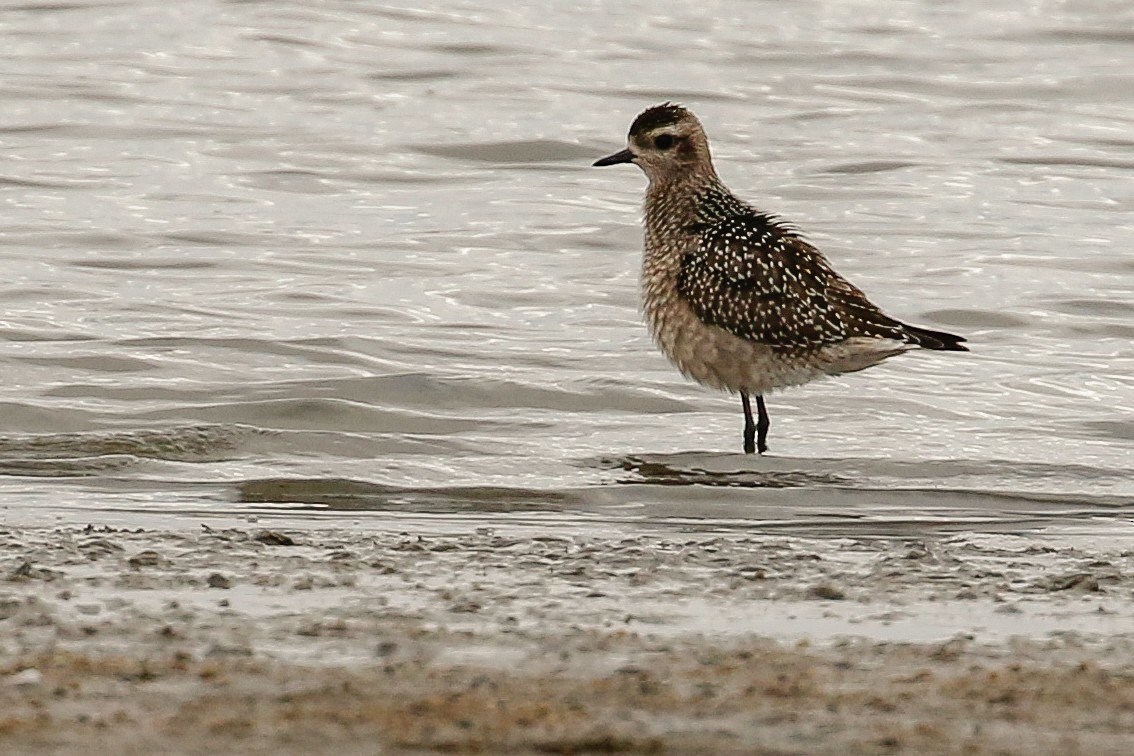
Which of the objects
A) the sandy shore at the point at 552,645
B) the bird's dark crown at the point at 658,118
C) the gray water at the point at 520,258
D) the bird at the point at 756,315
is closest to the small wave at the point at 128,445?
the gray water at the point at 520,258

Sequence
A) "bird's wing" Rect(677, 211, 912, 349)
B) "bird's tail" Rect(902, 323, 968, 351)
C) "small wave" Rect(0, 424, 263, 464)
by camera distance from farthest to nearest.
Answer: "bird's wing" Rect(677, 211, 912, 349)
"bird's tail" Rect(902, 323, 968, 351)
"small wave" Rect(0, 424, 263, 464)

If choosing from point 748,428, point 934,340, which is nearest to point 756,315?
point 748,428

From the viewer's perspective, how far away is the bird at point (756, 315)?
982 cm

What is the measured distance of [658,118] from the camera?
1103 centimetres

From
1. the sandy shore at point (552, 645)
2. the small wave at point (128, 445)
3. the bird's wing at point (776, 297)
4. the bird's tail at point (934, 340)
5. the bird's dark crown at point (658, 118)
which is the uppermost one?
the bird's dark crown at point (658, 118)

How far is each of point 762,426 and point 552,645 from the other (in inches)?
191

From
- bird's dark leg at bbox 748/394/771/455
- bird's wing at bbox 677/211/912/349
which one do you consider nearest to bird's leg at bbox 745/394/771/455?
bird's dark leg at bbox 748/394/771/455

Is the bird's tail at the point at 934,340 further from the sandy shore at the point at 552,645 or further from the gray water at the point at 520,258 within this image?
the sandy shore at the point at 552,645

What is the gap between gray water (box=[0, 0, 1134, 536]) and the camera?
911cm

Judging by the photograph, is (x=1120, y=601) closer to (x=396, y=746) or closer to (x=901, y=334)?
(x=396, y=746)

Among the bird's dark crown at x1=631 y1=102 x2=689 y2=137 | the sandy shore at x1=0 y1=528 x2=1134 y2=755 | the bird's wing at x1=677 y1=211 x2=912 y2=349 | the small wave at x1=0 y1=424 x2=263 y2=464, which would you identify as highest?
the bird's dark crown at x1=631 y1=102 x2=689 y2=137

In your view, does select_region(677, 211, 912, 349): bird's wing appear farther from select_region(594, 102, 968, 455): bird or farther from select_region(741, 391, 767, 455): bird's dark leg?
select_region(741, 391, 767, 455): bird's dark leg

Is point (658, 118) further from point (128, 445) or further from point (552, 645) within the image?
point (552, 645)

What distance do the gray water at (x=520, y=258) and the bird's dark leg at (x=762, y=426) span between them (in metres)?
0.07
